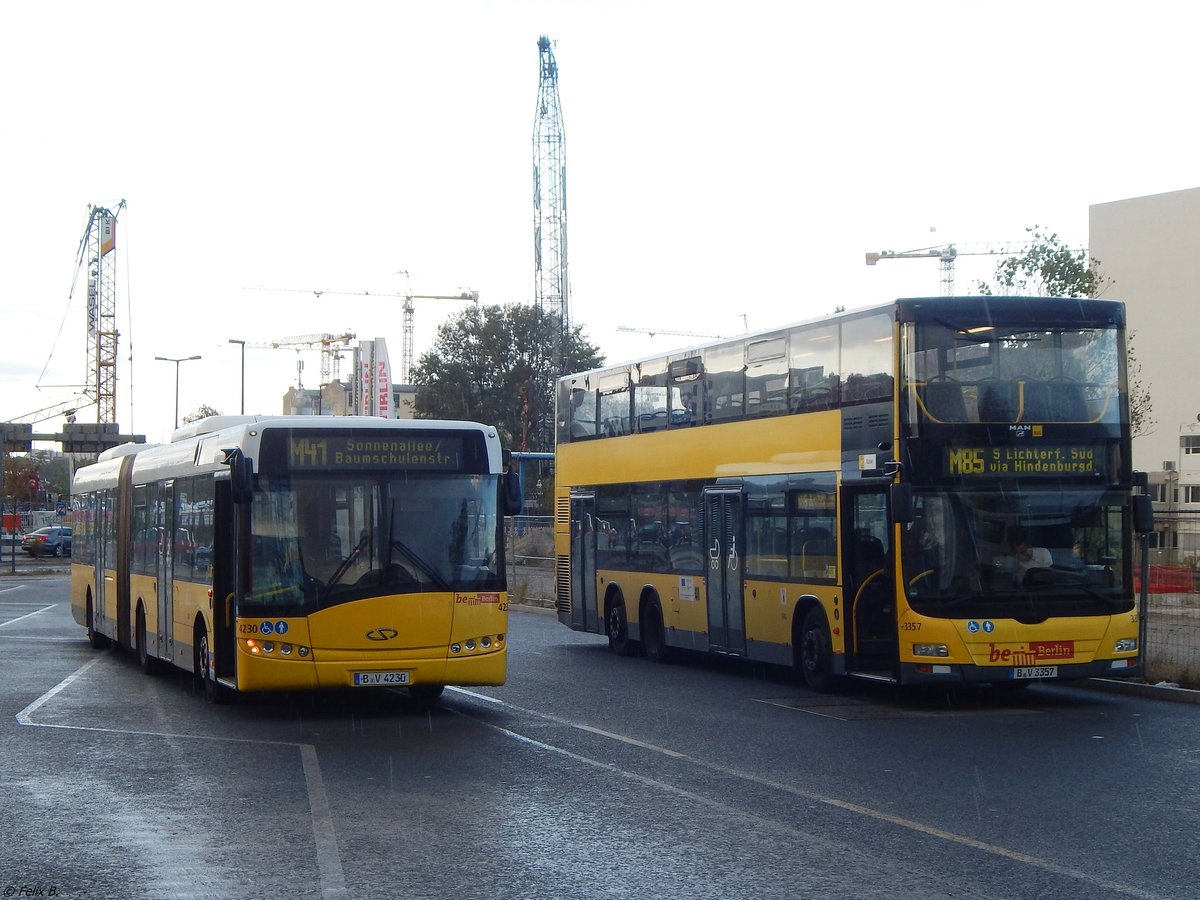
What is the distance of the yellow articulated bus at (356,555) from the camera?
1414cm

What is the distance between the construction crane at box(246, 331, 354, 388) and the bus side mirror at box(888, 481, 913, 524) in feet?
524

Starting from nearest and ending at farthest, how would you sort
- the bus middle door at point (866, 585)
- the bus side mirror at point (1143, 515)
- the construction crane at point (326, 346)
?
1. the bus side mirror at point (1143, 515)
2. the bus middle door at point (866, 585)
3. the construction crane at point (326, 346)

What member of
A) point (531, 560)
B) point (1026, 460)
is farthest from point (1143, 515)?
point (531, 560)

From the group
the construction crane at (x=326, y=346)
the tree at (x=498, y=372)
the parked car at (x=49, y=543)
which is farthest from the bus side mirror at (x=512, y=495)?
the construction crane at (x=326, y=346)

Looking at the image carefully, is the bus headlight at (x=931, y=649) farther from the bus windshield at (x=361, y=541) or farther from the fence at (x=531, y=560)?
the fence at (x=531, y=560)

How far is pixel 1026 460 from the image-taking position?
1572cm

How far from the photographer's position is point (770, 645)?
721 inches

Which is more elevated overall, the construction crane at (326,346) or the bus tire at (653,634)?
the construction crane at (326,346)

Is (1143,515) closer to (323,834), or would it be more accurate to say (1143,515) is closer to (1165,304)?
(323,834)

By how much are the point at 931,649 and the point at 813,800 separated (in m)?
5.56

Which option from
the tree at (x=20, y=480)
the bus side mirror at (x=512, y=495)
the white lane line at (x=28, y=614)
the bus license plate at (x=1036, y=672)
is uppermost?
the tree at (x=20, y=480)

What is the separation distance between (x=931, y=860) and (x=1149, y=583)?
11009mm

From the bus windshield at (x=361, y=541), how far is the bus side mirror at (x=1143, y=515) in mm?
6479

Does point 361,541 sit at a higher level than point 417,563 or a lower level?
higher
